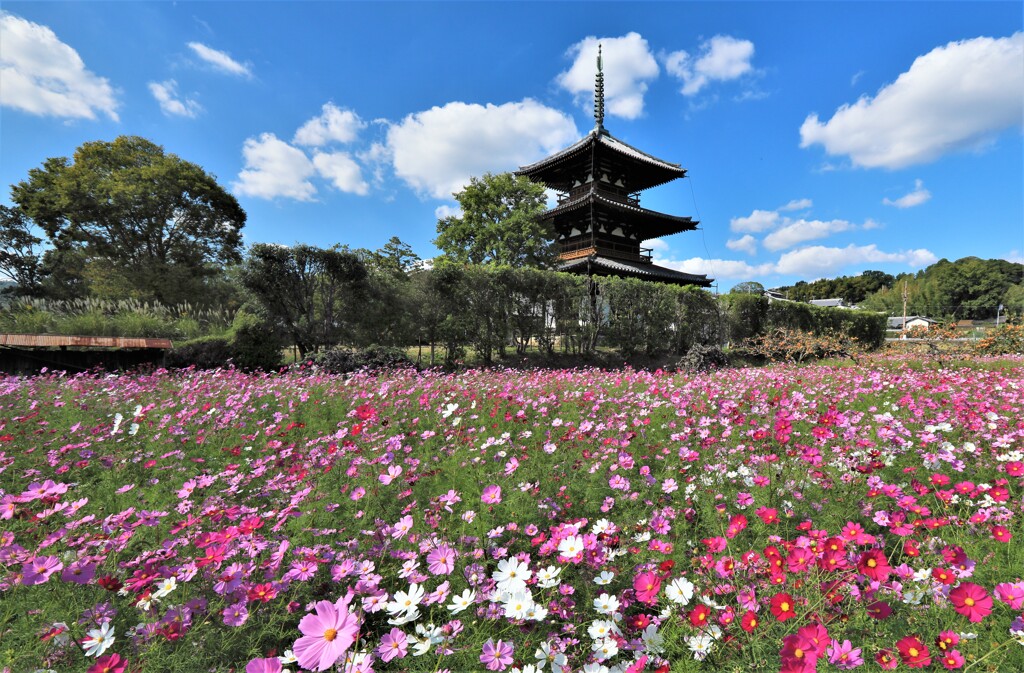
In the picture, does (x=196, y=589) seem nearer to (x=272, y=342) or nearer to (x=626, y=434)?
(x=626, y=434)

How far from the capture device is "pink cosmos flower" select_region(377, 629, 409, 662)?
1.12 m

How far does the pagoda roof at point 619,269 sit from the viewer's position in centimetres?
2100

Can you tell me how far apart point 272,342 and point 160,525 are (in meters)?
7.40

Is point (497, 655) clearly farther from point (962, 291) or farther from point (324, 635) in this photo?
point (962, 291)

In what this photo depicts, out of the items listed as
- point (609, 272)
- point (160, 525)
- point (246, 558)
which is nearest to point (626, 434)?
point (246, 558)

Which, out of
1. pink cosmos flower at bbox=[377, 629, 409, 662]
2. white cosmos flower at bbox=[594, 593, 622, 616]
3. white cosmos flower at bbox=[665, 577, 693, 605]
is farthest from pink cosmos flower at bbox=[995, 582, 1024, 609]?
pink cosmos flower at bbox=[377, 629, 409, 662]

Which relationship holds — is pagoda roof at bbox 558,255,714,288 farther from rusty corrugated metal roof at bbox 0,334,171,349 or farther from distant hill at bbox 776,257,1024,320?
distant hill at bbox 776,257,1024,320

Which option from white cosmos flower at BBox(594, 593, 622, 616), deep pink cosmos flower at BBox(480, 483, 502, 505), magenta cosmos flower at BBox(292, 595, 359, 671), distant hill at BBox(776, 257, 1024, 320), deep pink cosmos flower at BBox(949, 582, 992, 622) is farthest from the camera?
distant hill at BBox(776, 257, 1024, 320)

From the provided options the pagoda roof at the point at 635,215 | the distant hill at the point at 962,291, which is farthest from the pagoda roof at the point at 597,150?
the distant hill at the point at 962,291

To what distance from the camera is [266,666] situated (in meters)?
0.91

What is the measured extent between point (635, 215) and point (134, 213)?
22.7m

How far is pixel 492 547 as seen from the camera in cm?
182

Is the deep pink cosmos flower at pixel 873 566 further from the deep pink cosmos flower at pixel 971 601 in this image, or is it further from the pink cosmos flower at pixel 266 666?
the pink cosmos flower at pixel 266 666

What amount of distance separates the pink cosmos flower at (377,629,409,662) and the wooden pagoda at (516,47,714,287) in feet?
66.9
